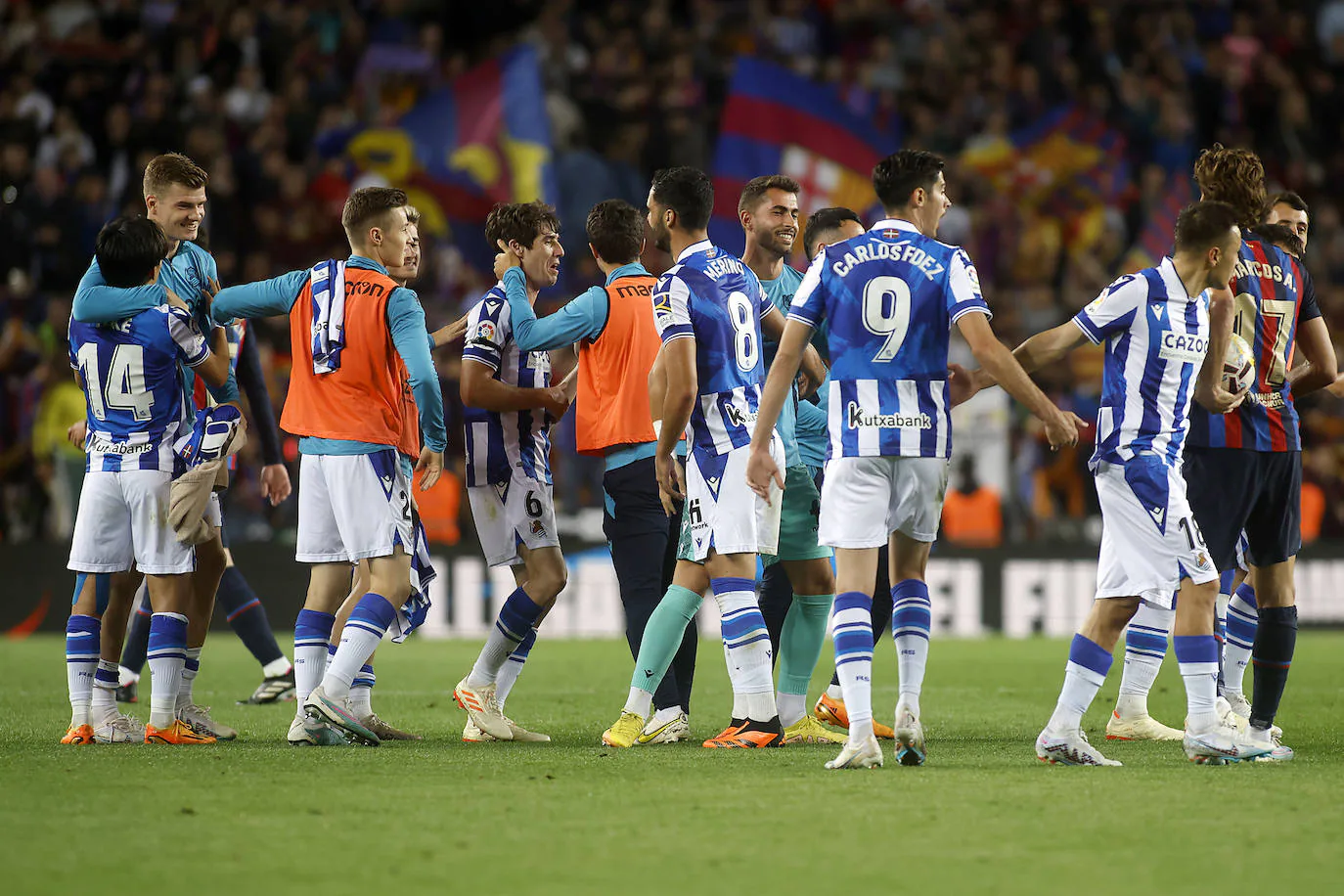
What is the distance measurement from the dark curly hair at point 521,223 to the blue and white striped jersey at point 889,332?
1849 mm

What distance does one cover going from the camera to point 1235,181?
251 inches

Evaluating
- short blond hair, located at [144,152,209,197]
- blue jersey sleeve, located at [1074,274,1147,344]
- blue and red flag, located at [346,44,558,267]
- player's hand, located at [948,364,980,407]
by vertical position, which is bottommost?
player's hand, located at [948,364,980,407]

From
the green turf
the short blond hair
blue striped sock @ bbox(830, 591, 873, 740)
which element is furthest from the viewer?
the short blond hair

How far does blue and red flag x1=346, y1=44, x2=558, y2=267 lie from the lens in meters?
18.7

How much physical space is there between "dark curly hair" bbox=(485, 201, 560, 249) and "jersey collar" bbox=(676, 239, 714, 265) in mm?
875

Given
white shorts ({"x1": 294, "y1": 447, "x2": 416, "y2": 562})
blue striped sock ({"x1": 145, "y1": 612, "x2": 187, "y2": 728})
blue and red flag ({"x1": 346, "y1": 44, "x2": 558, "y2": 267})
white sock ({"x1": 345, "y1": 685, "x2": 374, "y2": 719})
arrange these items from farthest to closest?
1. blue and red flag ({"x1": 346, "y1": 44, "x2": 558, "y2": 267})
2. white sock ({"x1": 345, "y1": 685, "x2": 374, "y2": 719})
3. blue striped sock ({"x1": 145, "y1": 612, "x2": 187, "y2": 728})
4. white shorts ({"x1": 294, "y1": 447, "x2": 416, "y2": 562})

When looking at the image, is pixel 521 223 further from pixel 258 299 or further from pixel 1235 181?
pixel 1235 181

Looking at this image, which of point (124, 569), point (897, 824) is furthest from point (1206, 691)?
point (124, 569)

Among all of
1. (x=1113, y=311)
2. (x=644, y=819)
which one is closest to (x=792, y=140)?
(x=1113, y=311)

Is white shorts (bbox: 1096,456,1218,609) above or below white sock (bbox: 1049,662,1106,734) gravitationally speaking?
above

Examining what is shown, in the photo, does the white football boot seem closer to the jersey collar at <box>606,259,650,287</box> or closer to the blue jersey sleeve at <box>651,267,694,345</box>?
the blue jersey sleeve at <box>651,267,694,345</box>

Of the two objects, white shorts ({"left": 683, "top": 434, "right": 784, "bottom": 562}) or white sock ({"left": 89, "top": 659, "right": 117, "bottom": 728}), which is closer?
white shorts ({"left": 683, "top": 434, "right": 784, "bottom": 562})

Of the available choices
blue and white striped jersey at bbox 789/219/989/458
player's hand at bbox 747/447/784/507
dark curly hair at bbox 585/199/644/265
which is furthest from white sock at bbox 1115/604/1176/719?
dark curly hair at bbox 585/199/644/265

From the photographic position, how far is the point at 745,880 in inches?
143
